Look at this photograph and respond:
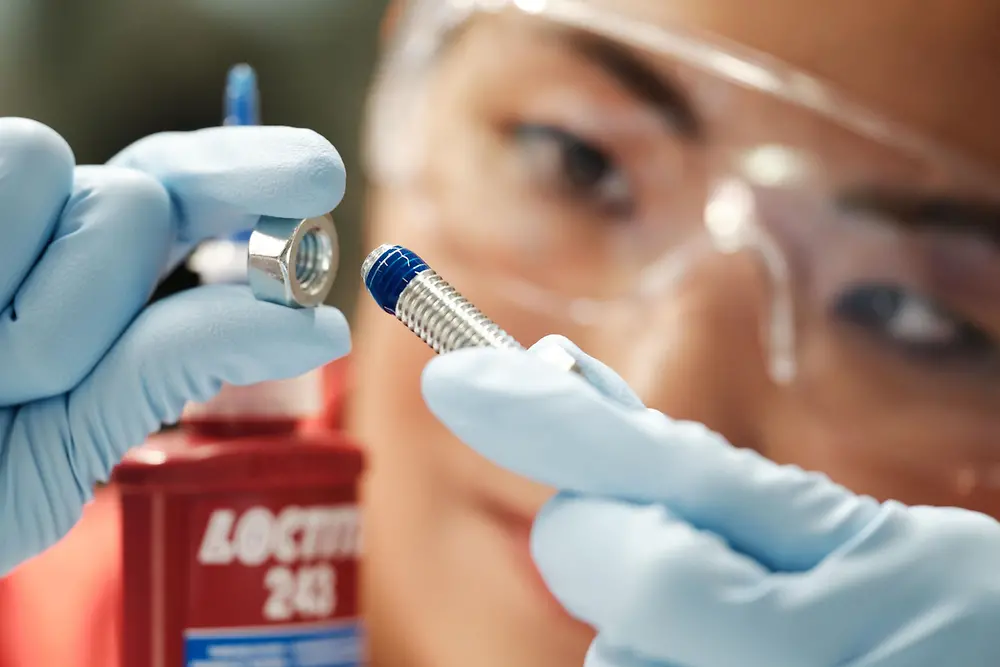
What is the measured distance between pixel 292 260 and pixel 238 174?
0.09 m

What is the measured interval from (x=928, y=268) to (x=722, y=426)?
263 mm

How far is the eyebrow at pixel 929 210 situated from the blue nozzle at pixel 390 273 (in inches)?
23.8

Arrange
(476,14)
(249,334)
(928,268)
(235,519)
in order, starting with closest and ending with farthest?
(249,334) → (235,519) → (928,268) → (476,14)

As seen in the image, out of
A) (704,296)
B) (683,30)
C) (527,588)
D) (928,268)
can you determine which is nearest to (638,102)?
(683,30)

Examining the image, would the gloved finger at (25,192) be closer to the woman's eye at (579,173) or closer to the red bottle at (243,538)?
the red bottle at (243,538)

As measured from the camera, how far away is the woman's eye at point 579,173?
0.98 metres

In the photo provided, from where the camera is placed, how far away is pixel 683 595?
423 millimetres

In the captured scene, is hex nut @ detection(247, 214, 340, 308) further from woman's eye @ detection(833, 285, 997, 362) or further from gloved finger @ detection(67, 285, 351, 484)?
woman's eye @ detection(833, 285, 997, 362)

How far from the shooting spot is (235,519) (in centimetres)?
66

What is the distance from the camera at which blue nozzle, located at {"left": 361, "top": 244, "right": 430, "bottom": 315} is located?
47 cm

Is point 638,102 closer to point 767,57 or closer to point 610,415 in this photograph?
point 767,57

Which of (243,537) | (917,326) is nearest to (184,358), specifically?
(243,537)

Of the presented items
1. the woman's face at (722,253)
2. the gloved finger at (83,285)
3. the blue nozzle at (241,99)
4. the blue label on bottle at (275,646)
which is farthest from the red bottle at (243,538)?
the woman's face at (722,253)

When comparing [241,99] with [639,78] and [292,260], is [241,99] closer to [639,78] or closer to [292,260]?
[292,260]
